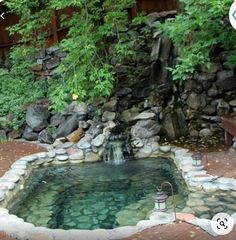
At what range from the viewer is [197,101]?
30.5ft

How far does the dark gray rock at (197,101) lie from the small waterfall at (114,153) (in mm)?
1810

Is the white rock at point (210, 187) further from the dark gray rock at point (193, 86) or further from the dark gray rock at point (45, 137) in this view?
the dark gray rock at point (45, 137)

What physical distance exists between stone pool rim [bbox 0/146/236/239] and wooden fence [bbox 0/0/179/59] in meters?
4.79

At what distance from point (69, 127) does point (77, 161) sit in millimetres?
1386

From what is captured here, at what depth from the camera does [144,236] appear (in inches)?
174

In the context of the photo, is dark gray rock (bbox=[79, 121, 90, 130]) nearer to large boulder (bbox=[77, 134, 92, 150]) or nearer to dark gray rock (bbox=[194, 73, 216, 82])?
large boulder (bbox=[77, 134, 92, 150])

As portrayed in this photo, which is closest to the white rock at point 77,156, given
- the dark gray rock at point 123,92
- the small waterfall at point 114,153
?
the small waterfall at point 114,153

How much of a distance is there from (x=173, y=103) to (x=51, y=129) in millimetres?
2840

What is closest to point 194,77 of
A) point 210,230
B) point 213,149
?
point 213,149

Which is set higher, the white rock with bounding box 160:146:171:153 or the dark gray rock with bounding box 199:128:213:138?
the dark gray rock with bounding box 199:128:213:138

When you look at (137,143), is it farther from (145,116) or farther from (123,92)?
(123,92)

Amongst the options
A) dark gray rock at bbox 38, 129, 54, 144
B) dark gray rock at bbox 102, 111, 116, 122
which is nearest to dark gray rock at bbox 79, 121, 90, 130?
dark gray rock at bbox 102, 111, 116, 122

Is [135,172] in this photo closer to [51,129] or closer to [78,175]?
[78,175]

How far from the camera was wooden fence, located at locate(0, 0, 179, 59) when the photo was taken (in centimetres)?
1180
